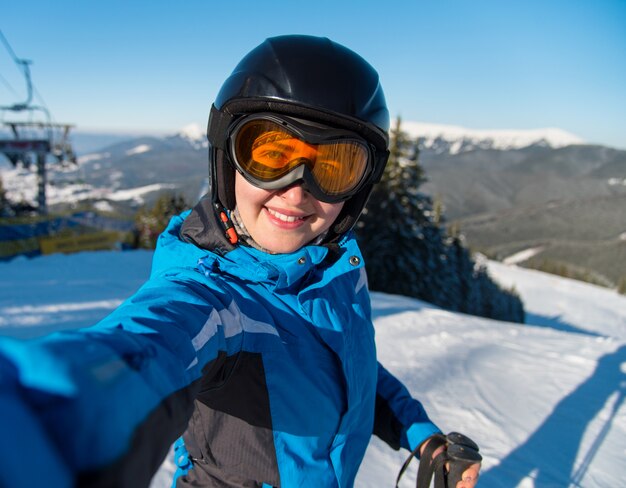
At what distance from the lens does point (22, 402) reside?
0.40 meters

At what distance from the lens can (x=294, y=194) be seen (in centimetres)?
125

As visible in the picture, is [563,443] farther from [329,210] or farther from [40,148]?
[40,148]

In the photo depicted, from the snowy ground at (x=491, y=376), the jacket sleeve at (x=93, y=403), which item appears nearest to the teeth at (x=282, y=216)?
the jacket sleeve at (x=93, y=403)

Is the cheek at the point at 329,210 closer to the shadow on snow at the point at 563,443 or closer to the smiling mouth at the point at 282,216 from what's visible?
the smiling mouth at the point at 282,216

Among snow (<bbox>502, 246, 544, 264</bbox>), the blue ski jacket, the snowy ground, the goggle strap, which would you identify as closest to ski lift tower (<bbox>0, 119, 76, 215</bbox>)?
the snowy ground

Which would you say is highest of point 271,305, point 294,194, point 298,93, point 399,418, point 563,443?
point 298,93

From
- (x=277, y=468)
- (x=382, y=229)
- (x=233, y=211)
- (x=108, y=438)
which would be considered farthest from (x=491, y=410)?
(x=382, y=229)

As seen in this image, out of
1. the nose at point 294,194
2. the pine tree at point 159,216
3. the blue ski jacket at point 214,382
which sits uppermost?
the nose at point 294,194

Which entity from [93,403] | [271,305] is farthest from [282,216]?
[93,403]

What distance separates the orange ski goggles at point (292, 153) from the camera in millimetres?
1248

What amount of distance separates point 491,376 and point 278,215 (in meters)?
3.95

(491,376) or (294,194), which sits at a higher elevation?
(294,194)

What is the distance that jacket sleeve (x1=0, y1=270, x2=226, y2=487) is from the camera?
14.9 inches

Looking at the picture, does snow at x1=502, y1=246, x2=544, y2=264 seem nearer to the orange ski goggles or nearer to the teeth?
the orange ski goggles
